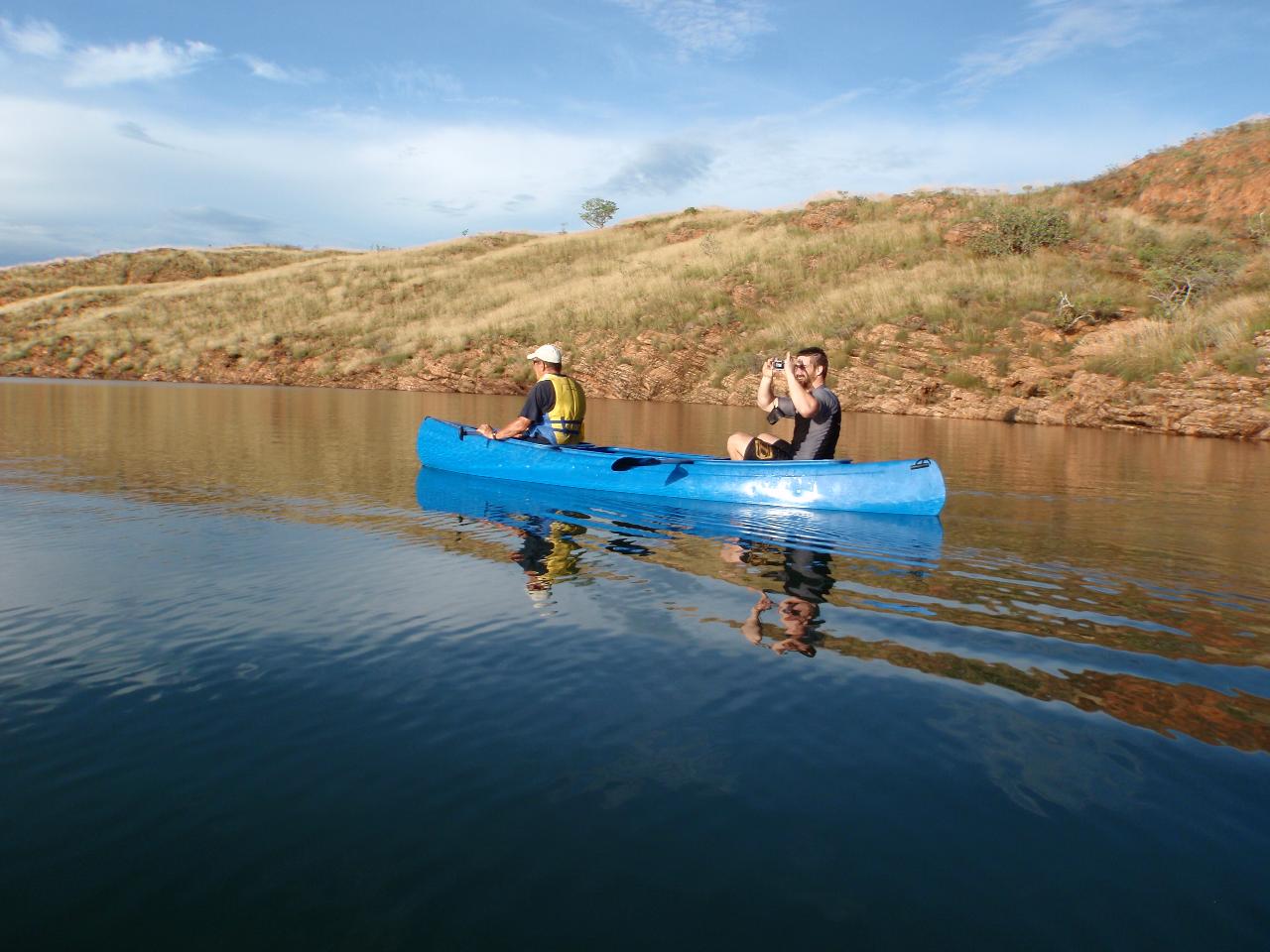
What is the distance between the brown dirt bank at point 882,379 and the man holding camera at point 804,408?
50.1 ft

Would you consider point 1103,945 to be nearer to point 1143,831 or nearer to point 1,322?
point 1143,831

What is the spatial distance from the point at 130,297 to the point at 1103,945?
5946cm

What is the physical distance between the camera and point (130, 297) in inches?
2055

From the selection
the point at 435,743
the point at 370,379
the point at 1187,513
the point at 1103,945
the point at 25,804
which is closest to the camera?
the point at 1103,945

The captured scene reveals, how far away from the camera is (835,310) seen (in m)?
32.8

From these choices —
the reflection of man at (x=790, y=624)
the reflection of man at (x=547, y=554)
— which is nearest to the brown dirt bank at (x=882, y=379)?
the reflection of man at (x=547, y=554)

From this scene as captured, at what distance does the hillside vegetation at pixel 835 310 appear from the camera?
24781mm

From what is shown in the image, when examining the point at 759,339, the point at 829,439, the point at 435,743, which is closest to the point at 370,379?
the point at 759,339

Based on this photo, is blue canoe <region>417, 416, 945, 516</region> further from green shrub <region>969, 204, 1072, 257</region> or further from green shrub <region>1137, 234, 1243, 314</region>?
green shrub <region>969, 204, 1072, 257</region>

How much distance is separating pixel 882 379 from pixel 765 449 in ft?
61.5

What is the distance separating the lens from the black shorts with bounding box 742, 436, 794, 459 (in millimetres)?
10844

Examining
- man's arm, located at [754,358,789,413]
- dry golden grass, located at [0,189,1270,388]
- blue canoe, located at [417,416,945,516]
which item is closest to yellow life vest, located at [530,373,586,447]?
blue canoe, located at [417,416,945,516]

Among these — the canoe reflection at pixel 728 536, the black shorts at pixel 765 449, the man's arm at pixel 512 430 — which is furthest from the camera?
the man's arm at pixel 512 430

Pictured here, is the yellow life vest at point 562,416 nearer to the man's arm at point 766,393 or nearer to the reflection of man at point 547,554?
the man's arm at point 766,393
